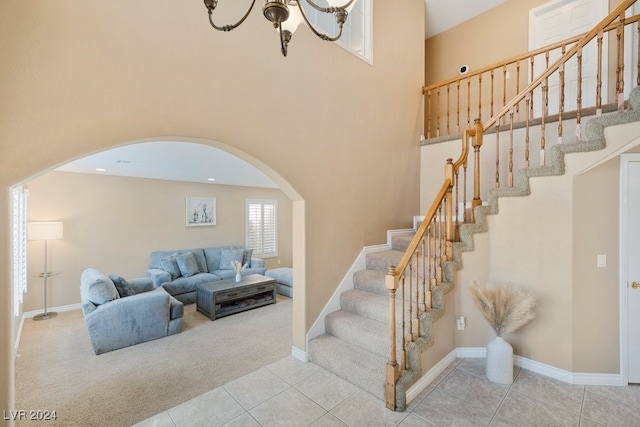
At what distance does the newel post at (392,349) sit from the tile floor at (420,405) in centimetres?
11

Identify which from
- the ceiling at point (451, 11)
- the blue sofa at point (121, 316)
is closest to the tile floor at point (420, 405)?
the blue sofa at point (121, 316)

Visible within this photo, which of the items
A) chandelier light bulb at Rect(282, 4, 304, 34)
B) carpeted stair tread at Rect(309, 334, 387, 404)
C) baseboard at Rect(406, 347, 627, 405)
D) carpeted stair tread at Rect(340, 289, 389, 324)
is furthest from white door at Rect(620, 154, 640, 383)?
chandelier light bulb at Rect(282, 4, 304, 34)

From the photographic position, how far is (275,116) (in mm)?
2674

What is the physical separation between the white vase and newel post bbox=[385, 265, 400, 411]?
102 centimetres

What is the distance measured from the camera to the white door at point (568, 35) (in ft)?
12.4

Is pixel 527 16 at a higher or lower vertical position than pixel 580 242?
higher

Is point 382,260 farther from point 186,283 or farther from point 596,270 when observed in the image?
point 186,283

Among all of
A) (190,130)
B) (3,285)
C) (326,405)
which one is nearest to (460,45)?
(190,130)

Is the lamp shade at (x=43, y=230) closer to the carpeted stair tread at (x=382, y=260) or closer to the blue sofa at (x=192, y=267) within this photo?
the blue sofa at (x=192, y=267)

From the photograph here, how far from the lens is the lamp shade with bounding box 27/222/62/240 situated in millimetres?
4457

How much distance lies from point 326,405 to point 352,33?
419 centimetres

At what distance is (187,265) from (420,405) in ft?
16.8

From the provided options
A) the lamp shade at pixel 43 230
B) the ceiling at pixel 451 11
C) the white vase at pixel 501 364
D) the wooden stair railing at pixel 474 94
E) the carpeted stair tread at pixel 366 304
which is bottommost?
the white vase at pixel 501 364

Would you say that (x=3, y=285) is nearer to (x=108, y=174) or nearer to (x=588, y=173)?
(x=588, y=173)
